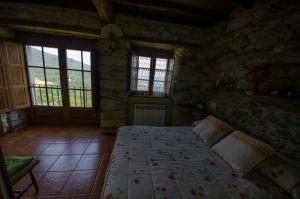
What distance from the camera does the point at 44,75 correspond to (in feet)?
10.2

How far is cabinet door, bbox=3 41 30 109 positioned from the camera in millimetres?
2592

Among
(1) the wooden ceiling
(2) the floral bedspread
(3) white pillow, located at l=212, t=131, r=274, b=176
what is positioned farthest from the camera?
(1) the wooden ceiling

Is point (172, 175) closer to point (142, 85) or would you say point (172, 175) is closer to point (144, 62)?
point (142, 85)

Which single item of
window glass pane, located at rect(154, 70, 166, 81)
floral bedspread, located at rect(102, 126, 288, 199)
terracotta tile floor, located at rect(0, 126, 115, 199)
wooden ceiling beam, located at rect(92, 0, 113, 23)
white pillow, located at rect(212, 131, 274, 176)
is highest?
wooden ceiling beam, located at rect(92, 0, 113, 23)

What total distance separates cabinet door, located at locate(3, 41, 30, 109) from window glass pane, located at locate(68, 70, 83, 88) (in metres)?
0.93

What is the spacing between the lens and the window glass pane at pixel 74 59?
10.1 feet

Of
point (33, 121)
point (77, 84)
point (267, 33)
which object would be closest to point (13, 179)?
point (77, 84)

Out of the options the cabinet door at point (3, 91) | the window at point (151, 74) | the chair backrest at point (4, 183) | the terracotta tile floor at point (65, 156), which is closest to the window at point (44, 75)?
the cabinet door at point (3, 91)

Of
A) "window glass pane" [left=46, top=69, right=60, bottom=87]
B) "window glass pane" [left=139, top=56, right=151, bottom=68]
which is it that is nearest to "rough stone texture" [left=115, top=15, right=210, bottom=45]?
"window glass pane" [left=139, top=56, right=151, bottom=68]

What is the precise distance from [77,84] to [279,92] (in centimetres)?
373

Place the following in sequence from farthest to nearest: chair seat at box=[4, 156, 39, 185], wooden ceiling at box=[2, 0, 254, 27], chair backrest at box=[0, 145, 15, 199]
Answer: wooden ceiling at box=[2, 0, 254, 27]
chair seat at box=[4, 156, 39, 185]
chair backrest at box=[0, 145, 15, 199]

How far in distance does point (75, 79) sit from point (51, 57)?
69 cm

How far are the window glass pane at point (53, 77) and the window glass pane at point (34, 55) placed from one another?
0.24 m

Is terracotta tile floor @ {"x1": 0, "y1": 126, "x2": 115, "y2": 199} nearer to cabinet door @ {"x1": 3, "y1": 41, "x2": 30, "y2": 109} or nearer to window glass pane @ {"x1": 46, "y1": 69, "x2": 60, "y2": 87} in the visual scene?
cabinet door @ {"x1": 3, "y1": 41, "x2": 30, "y2": 109}
